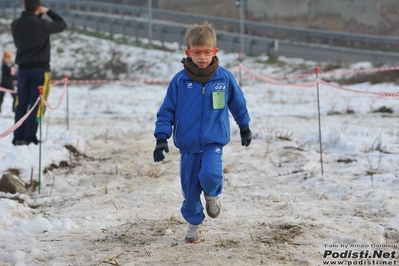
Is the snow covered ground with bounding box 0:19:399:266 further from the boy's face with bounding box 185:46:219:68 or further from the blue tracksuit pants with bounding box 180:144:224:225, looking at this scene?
the boy's face with bounding box 185:46:219:68

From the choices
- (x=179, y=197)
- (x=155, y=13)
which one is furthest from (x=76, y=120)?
(x=155, y=13)

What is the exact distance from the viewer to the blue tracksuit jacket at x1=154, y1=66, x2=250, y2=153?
4281mm

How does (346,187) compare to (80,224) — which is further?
(346,187)

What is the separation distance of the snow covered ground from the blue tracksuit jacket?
79cm

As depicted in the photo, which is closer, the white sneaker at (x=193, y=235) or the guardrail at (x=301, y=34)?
the white sneaker at (x=193, y=235)

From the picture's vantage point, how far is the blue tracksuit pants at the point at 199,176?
14.0 feet

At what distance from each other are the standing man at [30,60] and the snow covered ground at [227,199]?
1.12 feet

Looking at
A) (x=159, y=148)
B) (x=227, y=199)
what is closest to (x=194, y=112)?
(x=159, y=148)

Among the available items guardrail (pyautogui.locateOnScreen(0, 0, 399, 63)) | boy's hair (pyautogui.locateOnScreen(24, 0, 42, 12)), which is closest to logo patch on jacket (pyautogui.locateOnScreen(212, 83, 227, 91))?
boy's hair (pyautogui.locateOnScreen(24, 0, 42, 12))

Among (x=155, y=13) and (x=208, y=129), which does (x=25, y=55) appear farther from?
(x=155, y=13)

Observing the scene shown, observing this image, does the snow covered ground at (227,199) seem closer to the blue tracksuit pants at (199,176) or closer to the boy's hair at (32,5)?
the blue tracksuit pants at (199,176)

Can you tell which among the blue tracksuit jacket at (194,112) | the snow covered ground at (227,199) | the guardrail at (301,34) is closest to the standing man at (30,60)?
the snow covered ground at (227,199)

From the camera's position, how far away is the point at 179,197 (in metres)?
6.04

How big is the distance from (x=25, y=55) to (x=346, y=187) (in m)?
4.82
